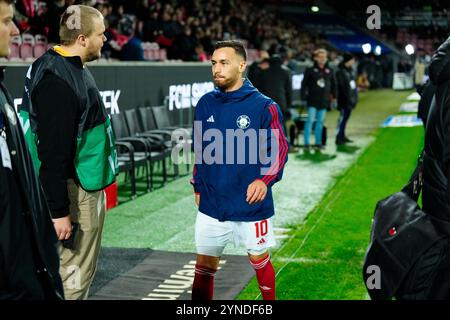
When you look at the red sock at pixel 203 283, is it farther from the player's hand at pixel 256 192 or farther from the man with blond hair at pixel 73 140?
the man with blond hair at pixel 73 140

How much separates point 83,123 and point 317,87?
10589mm

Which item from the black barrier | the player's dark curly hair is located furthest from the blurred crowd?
the player's dark curly hair

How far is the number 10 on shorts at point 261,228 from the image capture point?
470 centimetres

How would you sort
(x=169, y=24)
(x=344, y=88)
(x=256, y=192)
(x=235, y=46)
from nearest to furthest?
(x=256, y=192) → (x=235, y=46) → (x=344, y=88) → (x=169, y=24)

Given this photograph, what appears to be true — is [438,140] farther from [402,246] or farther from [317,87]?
[317,87]

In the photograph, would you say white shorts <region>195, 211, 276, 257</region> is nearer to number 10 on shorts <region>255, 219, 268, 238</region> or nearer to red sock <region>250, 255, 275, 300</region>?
number 10 on shorts <region>255, 219, 268, 238</region>

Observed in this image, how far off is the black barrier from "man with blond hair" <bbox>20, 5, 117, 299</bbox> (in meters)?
4.52

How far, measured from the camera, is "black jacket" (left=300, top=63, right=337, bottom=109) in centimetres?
1434

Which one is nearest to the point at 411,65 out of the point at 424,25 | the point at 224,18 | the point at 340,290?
the point at 424,25

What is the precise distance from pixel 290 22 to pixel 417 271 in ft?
134

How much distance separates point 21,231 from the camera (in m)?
2.56

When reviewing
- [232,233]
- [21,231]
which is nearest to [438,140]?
[21,231]

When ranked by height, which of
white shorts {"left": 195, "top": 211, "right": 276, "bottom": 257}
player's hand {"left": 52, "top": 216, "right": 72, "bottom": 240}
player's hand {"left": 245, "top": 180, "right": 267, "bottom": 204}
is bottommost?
white shorts {"left": 195, "top": 211, "right": 276, "bottom": 257}

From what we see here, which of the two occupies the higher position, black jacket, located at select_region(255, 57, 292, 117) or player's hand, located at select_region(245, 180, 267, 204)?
black jacket, located at select_region(255, 57, 292, 117)
